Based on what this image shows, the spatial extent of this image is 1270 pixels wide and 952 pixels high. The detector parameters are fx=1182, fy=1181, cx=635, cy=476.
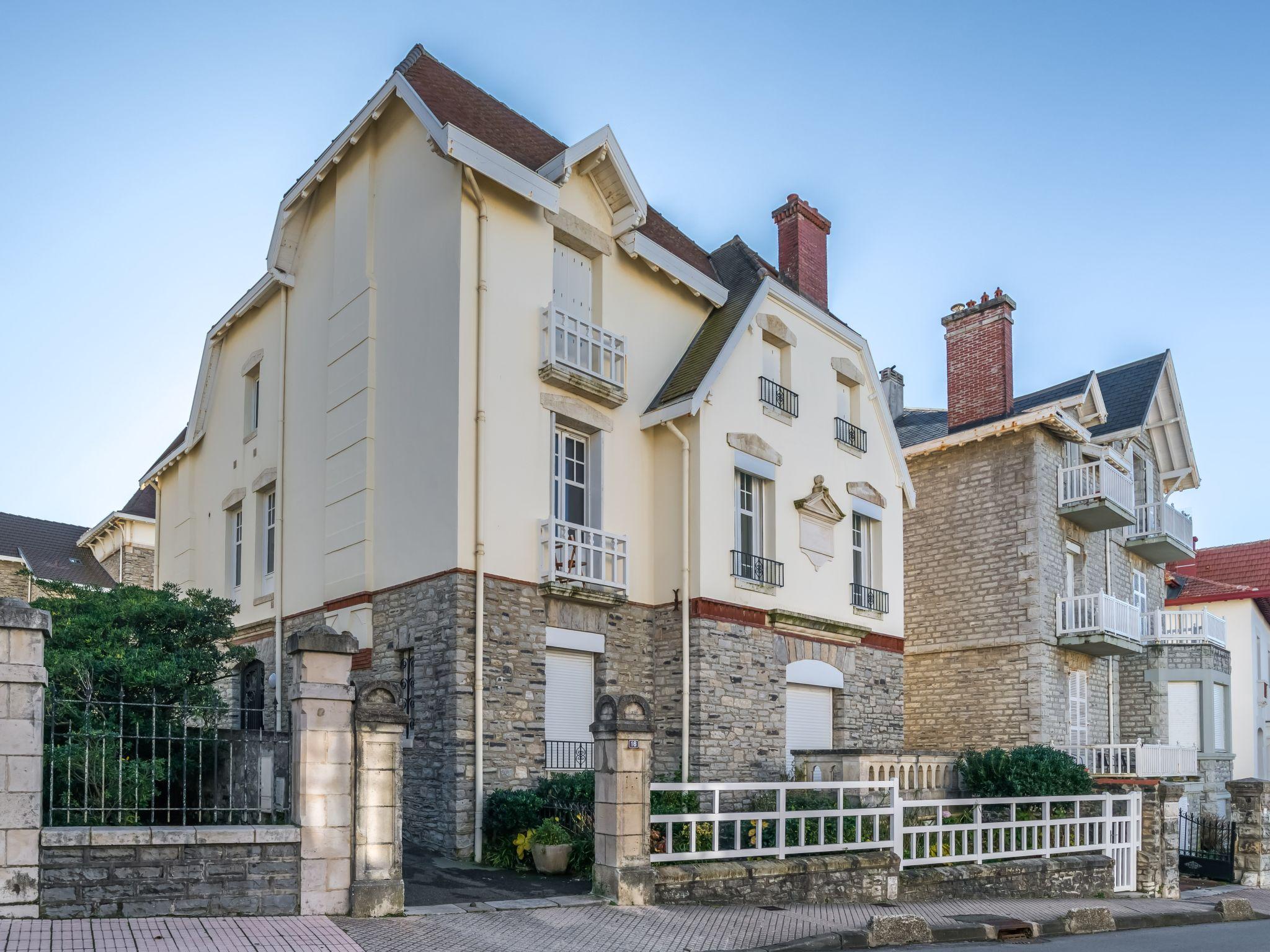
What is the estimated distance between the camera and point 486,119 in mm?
16875

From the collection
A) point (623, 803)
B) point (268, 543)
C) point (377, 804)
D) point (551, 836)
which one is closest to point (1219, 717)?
point (551, 836)

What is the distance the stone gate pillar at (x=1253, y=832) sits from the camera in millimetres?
18734

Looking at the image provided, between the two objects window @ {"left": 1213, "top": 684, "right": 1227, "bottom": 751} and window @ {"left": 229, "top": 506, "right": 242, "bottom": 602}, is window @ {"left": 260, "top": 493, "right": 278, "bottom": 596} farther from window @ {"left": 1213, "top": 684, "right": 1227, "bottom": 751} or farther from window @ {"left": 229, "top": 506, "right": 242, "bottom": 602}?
window @ {"left": 1213, "top": 684, "right": 1227, "bottom": 751}

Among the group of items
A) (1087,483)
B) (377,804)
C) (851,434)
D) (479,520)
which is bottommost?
(377,804)

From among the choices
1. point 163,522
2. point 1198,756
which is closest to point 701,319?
point 163,522

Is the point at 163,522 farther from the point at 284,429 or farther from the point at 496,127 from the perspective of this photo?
the point at 496,127

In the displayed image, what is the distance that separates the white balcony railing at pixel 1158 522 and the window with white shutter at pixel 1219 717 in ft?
11.1

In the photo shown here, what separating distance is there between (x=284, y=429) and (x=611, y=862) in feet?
34.3

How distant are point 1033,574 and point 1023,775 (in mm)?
5679

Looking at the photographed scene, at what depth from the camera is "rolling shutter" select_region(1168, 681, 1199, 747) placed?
25.6 meters

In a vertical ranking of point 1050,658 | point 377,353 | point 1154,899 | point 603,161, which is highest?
point 603,161

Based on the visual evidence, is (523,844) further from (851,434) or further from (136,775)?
(851,434)

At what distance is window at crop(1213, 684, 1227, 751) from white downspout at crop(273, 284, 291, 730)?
765 inches

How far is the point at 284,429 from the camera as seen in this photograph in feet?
62.0
